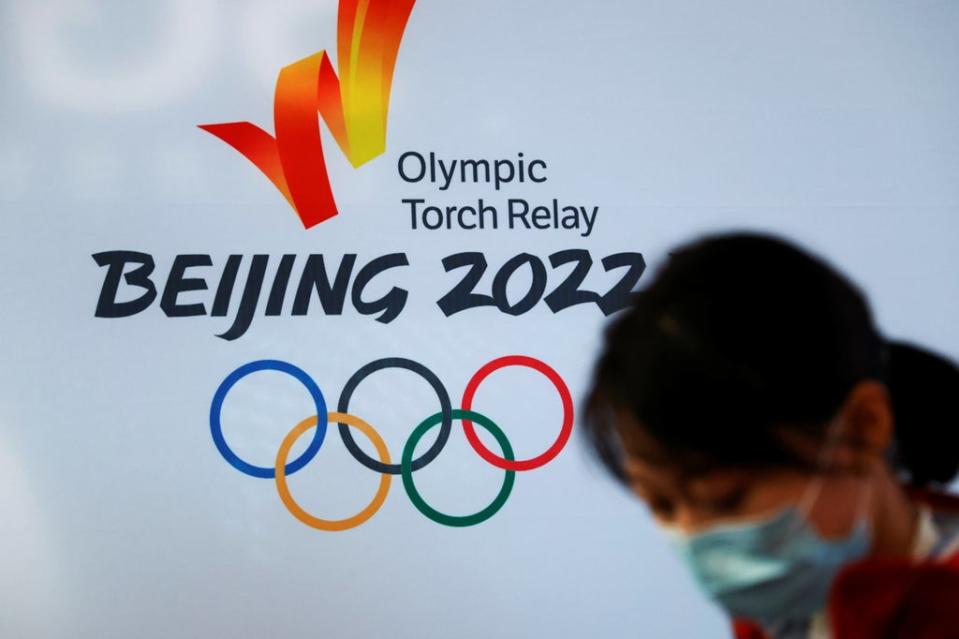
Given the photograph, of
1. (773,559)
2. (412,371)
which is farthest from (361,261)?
(773,559)

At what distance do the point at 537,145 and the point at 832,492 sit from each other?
5.17 feet

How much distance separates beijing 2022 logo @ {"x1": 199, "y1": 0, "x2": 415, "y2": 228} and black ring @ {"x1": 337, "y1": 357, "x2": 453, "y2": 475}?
1.06ft

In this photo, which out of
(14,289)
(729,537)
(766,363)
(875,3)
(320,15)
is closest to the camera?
(766,363)

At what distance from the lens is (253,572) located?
2125 mm

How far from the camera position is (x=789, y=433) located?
2.52 feet

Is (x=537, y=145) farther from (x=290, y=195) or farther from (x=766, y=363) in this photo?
(x=766, y=363)

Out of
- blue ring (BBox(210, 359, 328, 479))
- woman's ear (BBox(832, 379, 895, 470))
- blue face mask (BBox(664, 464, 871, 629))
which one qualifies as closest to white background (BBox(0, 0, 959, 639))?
blue ring (BBox(210, 359, 328, 479))

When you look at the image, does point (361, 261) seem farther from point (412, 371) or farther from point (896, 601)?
point (896, 601)

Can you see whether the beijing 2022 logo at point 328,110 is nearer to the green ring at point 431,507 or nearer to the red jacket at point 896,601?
the green ring at point 431,507

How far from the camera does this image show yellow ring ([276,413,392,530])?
2.14 m

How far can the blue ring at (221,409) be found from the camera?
7.00 feet

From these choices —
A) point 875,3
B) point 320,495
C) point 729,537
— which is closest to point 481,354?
point 320,495

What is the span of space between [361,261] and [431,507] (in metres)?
0.52

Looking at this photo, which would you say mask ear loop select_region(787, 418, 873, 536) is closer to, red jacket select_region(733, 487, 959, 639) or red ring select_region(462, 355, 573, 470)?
red jacket select_region(733, 487, 959, 639)
